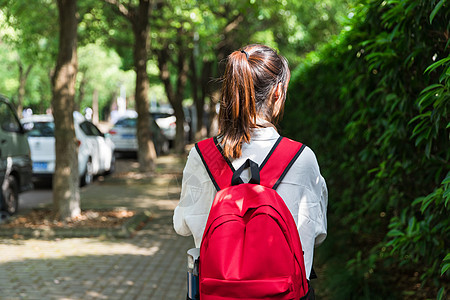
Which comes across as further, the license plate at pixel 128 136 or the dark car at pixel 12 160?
the license plate at pixel 128 136

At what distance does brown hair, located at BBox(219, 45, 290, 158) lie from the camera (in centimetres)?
214

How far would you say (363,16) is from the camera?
15.6ft

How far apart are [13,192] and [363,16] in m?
7.18

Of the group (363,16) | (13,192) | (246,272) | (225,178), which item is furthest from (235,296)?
(13,192)

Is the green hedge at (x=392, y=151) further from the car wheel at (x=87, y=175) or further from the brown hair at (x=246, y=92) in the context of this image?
the car wheel at (x=87, y=175)

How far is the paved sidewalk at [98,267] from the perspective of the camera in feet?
18.4

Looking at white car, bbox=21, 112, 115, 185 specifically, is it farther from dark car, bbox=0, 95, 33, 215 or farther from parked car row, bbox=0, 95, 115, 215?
dark car, bbox=0, 95, 33, 215

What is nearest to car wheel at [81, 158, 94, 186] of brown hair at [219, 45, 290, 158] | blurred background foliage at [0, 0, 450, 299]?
blurred background foliage at [0, 0, 450, 299]

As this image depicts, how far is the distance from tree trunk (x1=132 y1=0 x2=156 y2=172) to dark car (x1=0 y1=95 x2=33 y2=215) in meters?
5.77

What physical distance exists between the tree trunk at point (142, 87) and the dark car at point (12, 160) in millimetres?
5766

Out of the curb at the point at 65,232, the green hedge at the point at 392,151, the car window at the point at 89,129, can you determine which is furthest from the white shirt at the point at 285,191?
the car window at the point at 89,129

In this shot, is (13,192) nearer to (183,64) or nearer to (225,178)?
(225,178)

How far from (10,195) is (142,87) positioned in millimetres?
6745

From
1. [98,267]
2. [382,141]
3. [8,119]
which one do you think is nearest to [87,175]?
[8,119]
